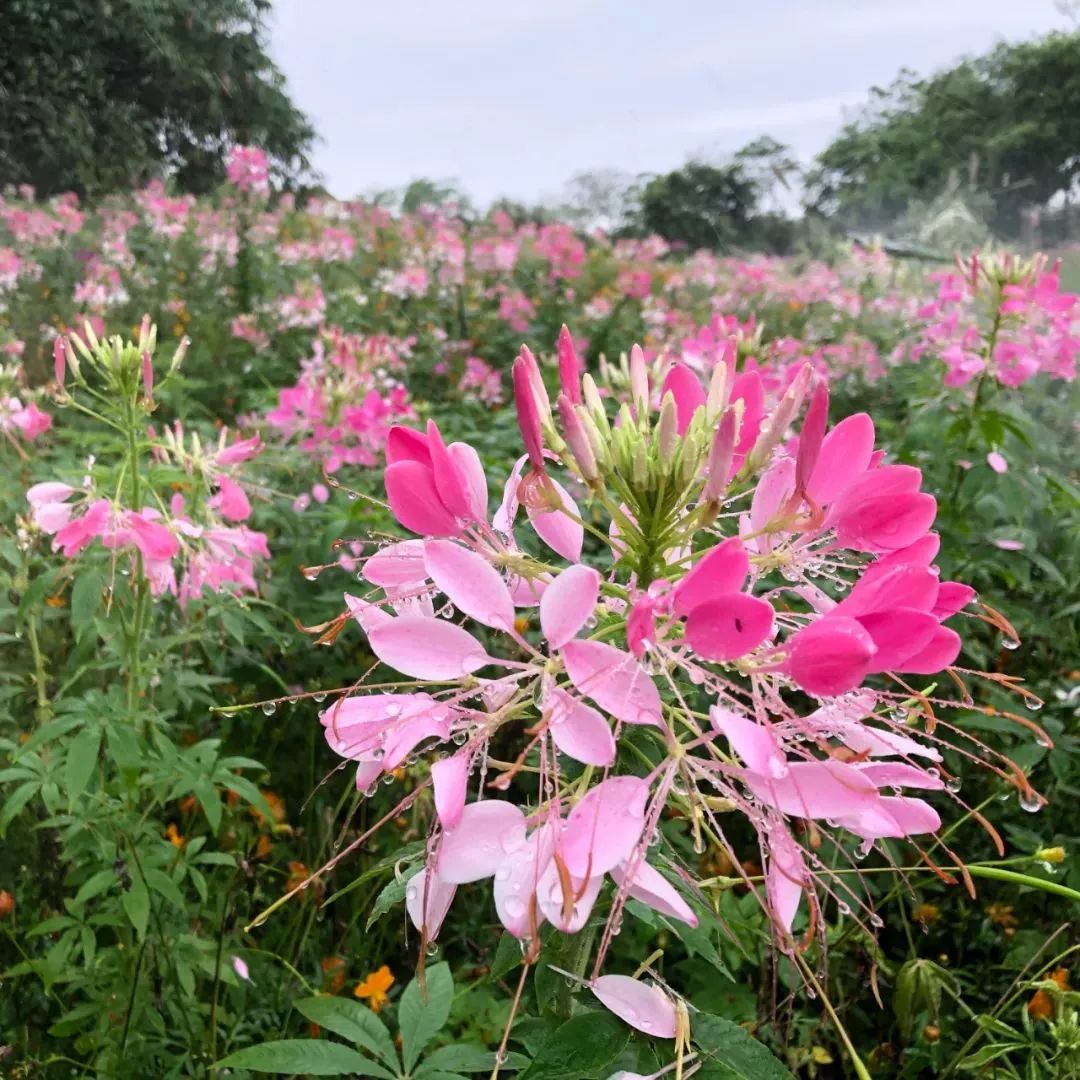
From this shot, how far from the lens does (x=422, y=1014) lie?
1.07 m

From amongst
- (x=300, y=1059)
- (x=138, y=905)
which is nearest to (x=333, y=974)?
(x=138, y=905)

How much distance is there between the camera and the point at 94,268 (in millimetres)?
6262

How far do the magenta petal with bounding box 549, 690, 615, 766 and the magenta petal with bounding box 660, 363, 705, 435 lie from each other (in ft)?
0.98

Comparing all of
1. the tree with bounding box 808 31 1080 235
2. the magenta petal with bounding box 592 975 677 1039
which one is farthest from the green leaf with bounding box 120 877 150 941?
the tree with bounding box 808 31 1080 235

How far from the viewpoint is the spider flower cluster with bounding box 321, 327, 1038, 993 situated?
2.13 feet

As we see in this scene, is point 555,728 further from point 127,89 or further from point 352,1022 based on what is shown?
point 127,89

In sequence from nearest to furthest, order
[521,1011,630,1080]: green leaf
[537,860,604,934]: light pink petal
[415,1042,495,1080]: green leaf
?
[537,860,604,934]: light pink petal → [521,1011,630,1080]: green leaf → [415,1042,495,1080]: green leaf

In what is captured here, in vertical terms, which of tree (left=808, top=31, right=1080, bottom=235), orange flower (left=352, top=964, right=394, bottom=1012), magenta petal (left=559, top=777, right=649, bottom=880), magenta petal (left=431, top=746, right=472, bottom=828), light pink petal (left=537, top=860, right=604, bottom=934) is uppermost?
tree (left=808, top=31, right=1080, bottom=235)

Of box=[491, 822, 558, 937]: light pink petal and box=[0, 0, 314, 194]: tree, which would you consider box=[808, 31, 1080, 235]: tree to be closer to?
box=[0, 0, 314, 194]: tree

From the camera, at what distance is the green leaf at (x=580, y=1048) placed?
713 mm

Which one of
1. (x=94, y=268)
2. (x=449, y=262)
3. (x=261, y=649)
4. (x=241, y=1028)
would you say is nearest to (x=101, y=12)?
(x=94, y=268)

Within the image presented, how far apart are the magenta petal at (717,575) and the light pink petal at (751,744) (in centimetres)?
8

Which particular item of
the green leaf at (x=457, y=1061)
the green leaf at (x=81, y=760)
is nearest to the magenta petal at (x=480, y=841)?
the green leaf at (x=457, y=1061)

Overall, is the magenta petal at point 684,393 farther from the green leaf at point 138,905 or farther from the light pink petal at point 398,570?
the green leaf at point 138,905
